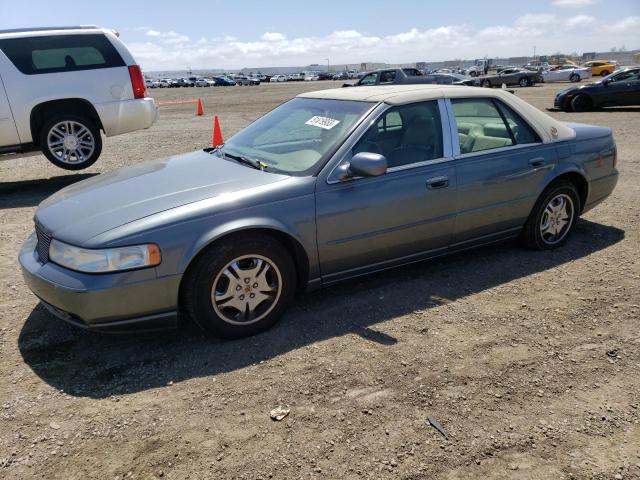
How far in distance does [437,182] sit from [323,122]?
965 mm

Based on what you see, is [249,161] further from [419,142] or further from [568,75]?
[568,75]

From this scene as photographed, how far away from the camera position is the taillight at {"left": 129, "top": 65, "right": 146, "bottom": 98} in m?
7.96

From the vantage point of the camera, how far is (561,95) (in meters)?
16.3

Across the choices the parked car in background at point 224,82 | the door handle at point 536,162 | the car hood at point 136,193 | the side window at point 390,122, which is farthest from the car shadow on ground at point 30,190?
the parked car in background at point 224,82

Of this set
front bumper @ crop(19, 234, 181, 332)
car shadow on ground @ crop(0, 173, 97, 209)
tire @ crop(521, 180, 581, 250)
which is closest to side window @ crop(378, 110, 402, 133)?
tire @ crop(521, 180, 581, 250)

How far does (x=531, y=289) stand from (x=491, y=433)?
182cm

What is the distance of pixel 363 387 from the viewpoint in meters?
2.83

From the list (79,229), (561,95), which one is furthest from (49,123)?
(561,95)

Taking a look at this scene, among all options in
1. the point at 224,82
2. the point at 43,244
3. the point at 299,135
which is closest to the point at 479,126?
the point at 299,135

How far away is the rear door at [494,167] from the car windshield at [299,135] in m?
0.88

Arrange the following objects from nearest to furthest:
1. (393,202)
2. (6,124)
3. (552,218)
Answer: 1. (393,202)
2. (552,218)
3. (6,124)

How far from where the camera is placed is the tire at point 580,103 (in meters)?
16.1

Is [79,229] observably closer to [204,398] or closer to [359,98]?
[204,398]

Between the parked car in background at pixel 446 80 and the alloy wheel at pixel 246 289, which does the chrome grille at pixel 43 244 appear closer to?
the alloy wheel at pixel 246 289
